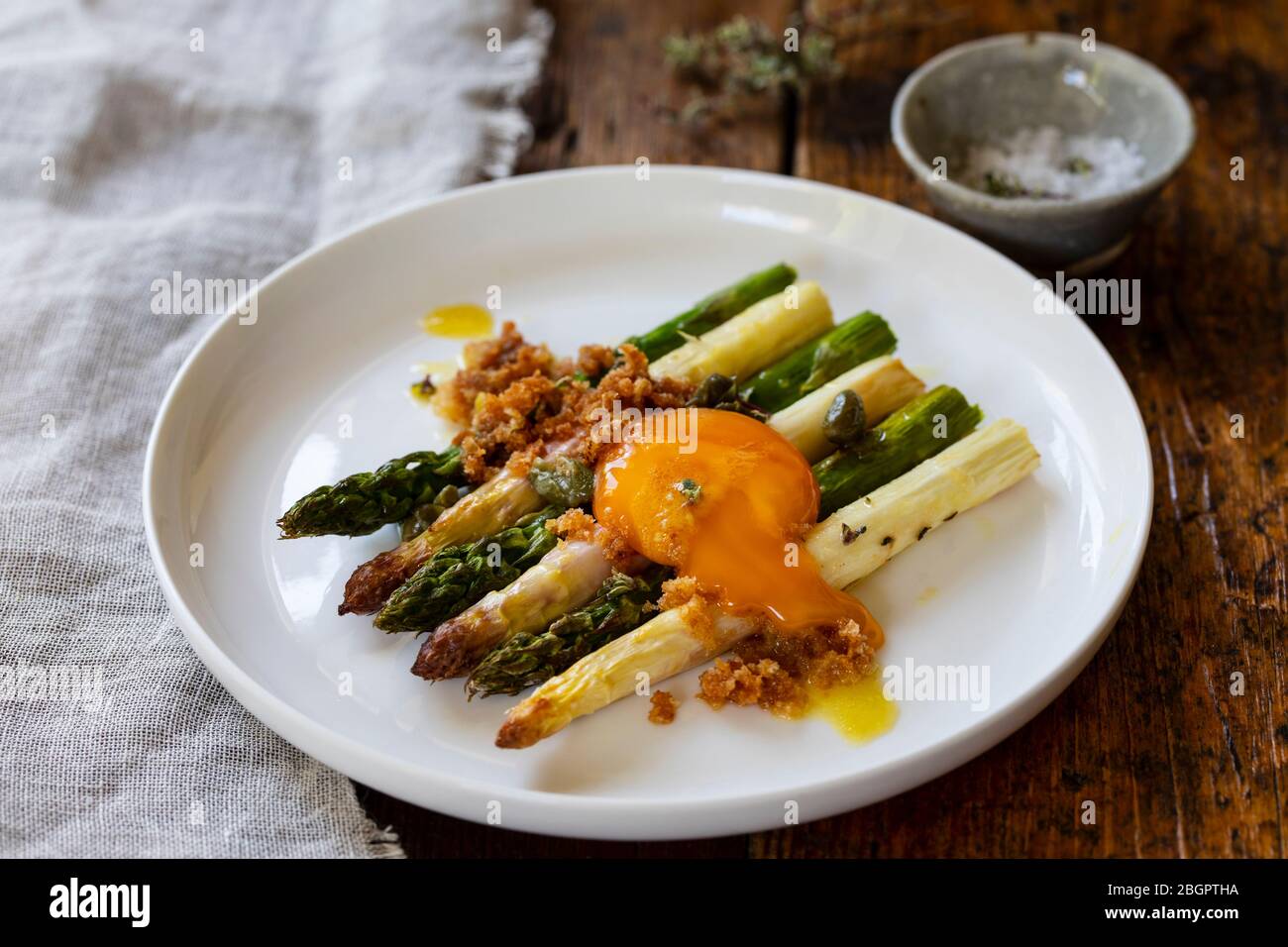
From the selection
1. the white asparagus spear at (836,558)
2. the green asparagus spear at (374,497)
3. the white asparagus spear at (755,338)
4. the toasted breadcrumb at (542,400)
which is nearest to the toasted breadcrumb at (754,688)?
the white asparagus spear at (836,558)

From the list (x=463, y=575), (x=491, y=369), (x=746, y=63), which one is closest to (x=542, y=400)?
(x=491, y=369)

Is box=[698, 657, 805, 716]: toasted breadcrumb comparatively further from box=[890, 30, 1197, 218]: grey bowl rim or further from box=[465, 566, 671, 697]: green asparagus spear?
box=[890, 30, 1197, 218]: grey bowl rim

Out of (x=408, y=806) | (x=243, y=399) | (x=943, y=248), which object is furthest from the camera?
(x=943, y=248)

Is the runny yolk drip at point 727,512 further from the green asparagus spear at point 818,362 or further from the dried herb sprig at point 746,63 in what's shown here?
the dried herb sprig at point 746,63

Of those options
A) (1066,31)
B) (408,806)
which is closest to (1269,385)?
(1066,31)

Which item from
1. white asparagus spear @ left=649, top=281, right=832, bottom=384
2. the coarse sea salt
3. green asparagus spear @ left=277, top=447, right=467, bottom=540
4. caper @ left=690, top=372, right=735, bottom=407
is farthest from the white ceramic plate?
caper @ left=690, top=372, right=735, bottom=407

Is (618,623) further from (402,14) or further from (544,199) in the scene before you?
(402,14)
